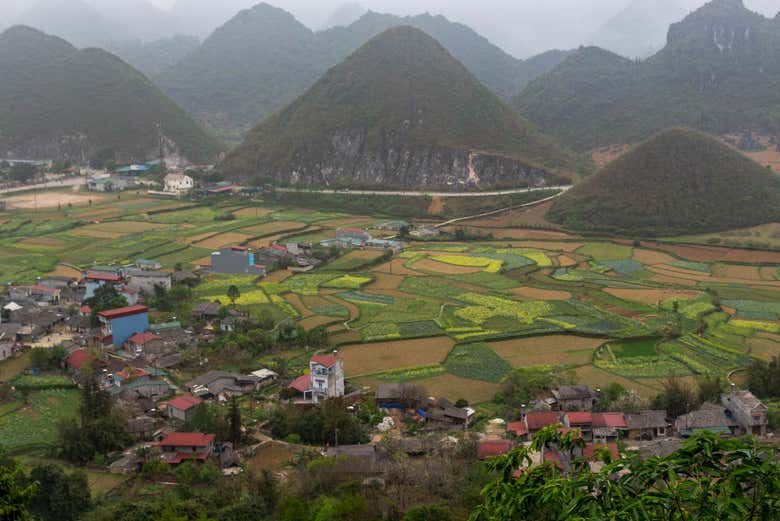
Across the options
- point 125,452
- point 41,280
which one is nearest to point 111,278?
point 41,280

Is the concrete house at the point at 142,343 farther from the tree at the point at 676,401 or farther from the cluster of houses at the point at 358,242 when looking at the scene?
the cluster of houses at the point at 358,242

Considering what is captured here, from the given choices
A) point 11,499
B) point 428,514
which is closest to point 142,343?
point 428,514

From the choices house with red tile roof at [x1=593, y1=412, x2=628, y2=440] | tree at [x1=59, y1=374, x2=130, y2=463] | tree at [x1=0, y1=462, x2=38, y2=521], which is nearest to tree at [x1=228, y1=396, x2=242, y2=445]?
tree at [x1=59, y1=374, x2=130, y2=463]

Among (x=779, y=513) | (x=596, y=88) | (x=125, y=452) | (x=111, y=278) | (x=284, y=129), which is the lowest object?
(x=125, y=452)

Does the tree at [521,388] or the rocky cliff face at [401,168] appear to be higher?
the rocky cliff face at [401,168]

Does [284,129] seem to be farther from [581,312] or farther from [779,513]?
[779,513]

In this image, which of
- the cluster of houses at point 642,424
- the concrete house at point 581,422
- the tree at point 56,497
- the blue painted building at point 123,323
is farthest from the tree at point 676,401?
the blue painted building at point 123,323
